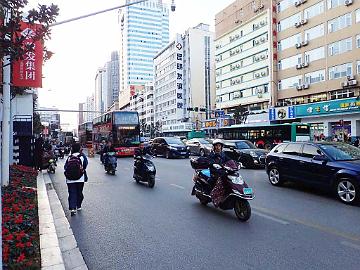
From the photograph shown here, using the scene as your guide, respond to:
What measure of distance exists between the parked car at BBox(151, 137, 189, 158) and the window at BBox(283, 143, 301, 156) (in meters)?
15.7

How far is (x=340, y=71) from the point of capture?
40219mm

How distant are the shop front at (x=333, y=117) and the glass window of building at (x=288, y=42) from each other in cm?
998

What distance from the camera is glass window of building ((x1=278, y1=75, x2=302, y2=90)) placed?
154 ft

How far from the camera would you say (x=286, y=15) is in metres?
49.8

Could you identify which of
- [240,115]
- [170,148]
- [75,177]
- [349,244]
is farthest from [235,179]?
[240,115]

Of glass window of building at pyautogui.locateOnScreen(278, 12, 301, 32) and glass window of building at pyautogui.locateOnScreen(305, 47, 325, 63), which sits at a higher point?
glass window of building at pyautogui.locateOnScreen(278, 12, 301, 32)

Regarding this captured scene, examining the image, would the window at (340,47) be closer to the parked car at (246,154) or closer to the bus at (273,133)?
the bus at (273,133)

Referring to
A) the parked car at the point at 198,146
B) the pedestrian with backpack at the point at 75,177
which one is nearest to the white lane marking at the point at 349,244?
the pedestrian with backpack at the point at 75,177

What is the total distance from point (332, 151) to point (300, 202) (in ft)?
6.49

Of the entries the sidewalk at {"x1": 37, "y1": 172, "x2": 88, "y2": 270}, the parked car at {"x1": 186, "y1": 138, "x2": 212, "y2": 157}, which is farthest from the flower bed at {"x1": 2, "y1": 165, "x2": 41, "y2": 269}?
the parked car at {"x1": 186, "y1": 138, "x2": 212, "y2": 157}

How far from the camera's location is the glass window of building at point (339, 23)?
39.2 m

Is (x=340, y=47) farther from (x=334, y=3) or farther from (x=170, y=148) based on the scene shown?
(x=170, y=148)

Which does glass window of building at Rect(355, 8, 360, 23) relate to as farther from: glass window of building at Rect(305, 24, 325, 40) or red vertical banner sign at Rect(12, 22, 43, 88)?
red vertical banner sign at Rect(12, 22, 43, 88)

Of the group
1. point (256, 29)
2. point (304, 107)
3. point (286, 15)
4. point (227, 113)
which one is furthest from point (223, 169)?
point (227, 113)
